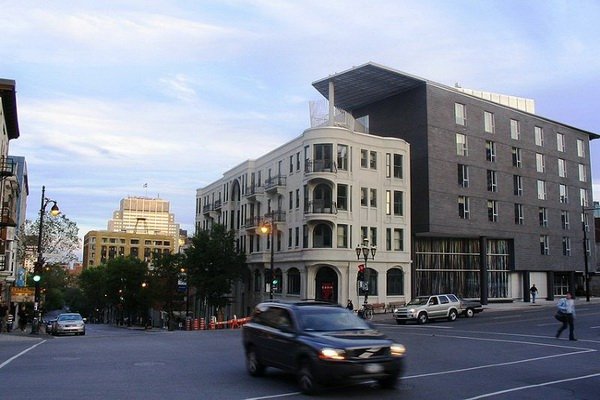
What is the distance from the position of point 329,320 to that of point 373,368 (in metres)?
1.67

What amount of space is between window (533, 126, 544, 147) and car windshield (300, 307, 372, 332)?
57.9 m

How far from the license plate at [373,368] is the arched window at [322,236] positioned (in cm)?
4040

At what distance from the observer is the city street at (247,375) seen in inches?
423

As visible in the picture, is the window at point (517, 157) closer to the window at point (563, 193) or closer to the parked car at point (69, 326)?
the window at point (563, 193)

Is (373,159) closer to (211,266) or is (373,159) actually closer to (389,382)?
(211,266)

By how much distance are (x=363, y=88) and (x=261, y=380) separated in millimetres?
48348

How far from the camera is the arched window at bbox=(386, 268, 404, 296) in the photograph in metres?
52.8

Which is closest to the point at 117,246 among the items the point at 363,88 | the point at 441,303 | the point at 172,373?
the point at 363,88

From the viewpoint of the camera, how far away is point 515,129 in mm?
61562

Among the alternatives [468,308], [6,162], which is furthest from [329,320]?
[6,162]

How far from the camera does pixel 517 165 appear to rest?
6125 cm

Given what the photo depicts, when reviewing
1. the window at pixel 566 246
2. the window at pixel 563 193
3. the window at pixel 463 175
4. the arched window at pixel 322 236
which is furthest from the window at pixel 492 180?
the arched window at pixel 322 236

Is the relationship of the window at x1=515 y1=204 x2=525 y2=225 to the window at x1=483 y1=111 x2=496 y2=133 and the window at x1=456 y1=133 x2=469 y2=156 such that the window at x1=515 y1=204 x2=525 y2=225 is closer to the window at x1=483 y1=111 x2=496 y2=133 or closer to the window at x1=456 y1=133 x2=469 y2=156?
the window at x1=483 y1=111 x2=496 y2=133

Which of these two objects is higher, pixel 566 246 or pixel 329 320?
pixel 566 246
